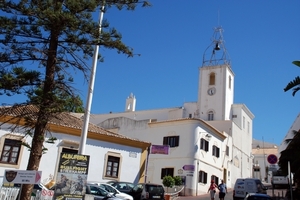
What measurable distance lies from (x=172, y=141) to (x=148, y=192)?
563 inches

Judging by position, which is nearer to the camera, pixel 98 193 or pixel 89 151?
pixel 98 193

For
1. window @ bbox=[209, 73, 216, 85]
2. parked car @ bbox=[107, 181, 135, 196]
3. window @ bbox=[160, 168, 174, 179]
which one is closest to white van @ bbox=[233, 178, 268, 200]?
parked car @ bbox=[107, 181, 135, 196]

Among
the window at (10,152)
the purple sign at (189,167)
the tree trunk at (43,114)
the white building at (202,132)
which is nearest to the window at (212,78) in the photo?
the white building at (202,132)

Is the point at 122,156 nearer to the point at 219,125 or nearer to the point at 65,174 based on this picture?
the point at 65,174

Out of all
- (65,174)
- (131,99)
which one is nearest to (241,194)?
(65,174)

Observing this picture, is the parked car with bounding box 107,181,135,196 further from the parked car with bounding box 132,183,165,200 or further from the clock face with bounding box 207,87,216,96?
the clock face with bounding box 207,87,216,96

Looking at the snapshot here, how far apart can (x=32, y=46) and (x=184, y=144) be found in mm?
25435

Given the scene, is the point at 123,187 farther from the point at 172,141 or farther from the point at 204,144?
the point at 204,144

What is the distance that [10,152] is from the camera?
71.1ft

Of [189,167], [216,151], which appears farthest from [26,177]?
[216,151]

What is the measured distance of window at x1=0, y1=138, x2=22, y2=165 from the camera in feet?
70.6

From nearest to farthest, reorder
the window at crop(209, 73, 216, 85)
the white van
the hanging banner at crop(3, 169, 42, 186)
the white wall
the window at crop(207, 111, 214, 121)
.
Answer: the hanging banner at crop(3, 169, 42, 186), the white wall, the white van, the window at crop(207, 111, 214, 121), the window at crop(209, 73, 216, 85)

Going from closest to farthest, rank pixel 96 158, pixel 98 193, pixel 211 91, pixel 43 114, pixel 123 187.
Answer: pixel 43 114 < pixel 98 193 < pixel 123 187 < pixel 96 158 < pixel 211 91

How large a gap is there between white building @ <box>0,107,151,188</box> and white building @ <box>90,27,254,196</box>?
7.57 m
